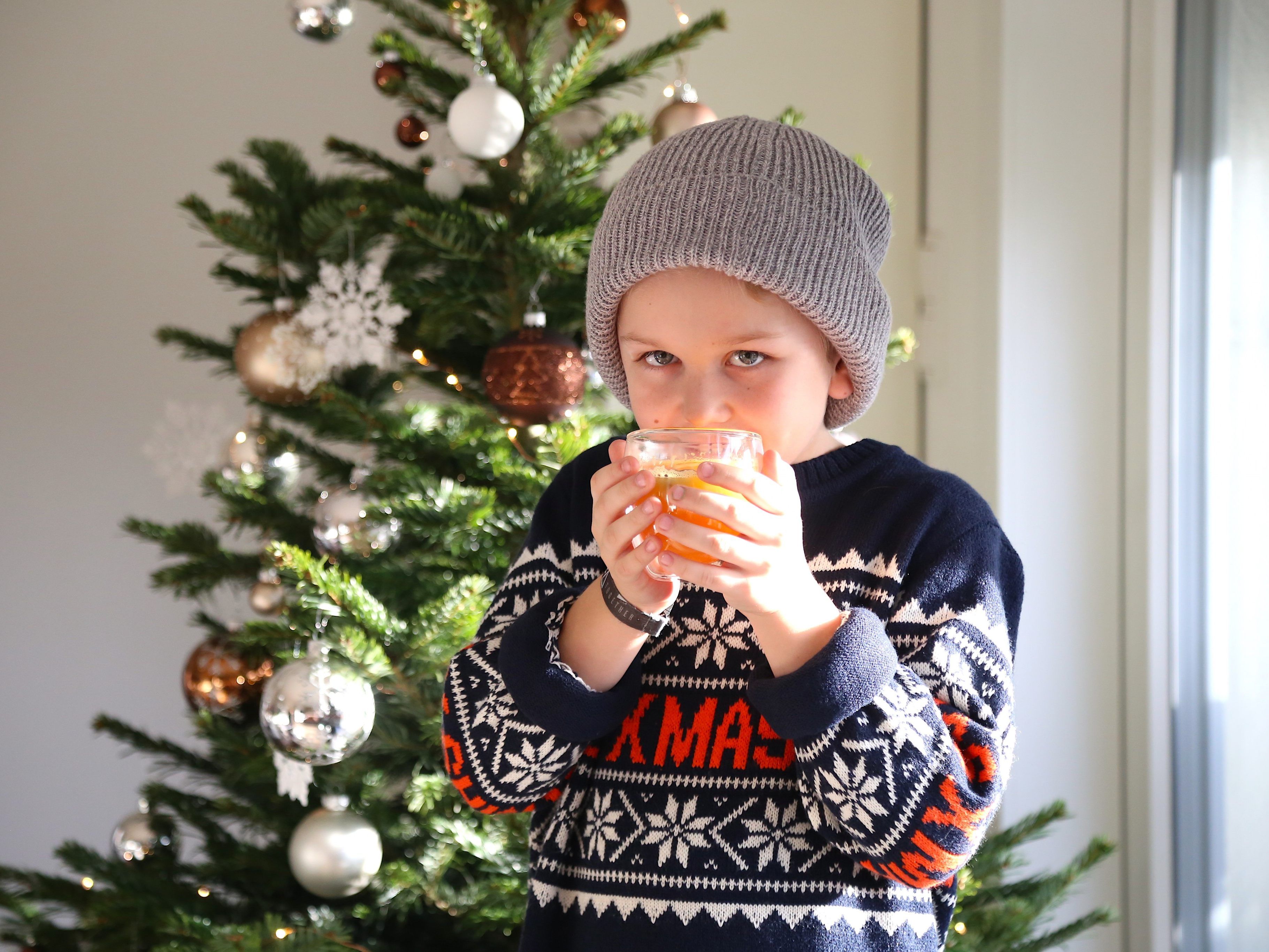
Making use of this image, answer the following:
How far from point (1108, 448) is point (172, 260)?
6.73 feet

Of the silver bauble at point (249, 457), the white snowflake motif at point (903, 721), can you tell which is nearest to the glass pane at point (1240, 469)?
the white snowflake motif at point (903, 721)

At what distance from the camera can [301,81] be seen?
2.53 m

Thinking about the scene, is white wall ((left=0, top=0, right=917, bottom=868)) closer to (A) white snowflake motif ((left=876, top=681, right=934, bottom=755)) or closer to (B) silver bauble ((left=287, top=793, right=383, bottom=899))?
(B) silver bauble ((left=287, top=793, right=383, bottom=899))

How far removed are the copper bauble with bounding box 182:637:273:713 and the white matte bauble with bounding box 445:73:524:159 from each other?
2.57ft

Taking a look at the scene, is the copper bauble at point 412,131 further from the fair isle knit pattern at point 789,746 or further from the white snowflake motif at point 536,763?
the white snowflake motif at point 536,763

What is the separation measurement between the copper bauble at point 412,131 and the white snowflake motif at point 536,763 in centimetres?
108

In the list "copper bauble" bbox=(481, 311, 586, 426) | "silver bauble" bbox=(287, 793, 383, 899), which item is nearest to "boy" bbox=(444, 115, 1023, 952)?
"copper bauble" bbox=(481, 311, 586, 426)

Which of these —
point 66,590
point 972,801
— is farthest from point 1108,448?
point 66,590

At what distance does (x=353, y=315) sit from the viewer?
132cm

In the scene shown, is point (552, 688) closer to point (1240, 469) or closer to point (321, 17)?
point (321, 17)

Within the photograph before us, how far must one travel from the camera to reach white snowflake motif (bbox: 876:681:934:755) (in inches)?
29.3

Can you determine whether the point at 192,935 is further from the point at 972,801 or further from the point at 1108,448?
the point at 1108,448

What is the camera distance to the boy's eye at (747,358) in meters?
0.86

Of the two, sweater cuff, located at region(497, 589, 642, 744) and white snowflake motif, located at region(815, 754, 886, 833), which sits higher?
sweater cuff, located at region(497, 589, 642, 744)
